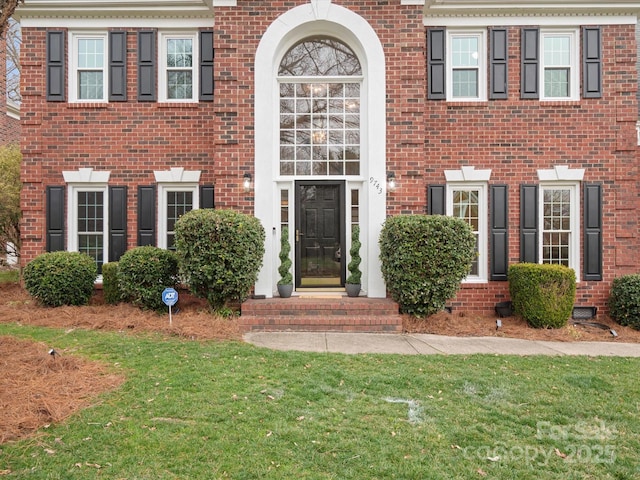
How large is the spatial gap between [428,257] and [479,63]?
4.55 m

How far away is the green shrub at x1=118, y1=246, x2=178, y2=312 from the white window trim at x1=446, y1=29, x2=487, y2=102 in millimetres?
6557

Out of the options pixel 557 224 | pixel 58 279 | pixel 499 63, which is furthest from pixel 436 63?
pixel 58 279

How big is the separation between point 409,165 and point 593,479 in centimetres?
570

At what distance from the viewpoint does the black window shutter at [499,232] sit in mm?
8039

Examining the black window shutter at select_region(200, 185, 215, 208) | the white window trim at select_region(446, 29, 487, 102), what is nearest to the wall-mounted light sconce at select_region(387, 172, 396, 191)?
the white window trim at select_region(446, 29, 487, 102)

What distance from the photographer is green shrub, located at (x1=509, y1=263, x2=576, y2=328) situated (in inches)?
274

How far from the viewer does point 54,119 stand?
8.21 metres

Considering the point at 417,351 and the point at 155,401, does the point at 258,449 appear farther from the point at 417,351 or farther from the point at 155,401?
the point at 417,351

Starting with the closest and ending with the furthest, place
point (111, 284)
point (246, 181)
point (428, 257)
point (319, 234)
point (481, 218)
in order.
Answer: point (428, 257)
point (246, 181)
point (111, 284)
point (319, 234)
point (481, 218)

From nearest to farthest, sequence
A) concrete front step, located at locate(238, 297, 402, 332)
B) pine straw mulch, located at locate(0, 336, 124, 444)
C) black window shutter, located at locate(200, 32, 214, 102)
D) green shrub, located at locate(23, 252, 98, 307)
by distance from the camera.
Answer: pine straw mulch, located at locate(0, 336, 124, 444), concrete front step, located at locate(238, 297, 402, 332), green shrub, located at locate(23, 252, 98, 307), black window shutter, located at locate(200, 32, 214, 102)

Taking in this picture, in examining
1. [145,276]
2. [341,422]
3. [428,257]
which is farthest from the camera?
[145,276]

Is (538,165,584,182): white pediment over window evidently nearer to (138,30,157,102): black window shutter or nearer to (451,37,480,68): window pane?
(451,37,480,68): window pane

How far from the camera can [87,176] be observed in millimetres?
8242

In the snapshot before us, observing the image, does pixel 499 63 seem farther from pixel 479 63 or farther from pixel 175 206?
pixel 175 206
